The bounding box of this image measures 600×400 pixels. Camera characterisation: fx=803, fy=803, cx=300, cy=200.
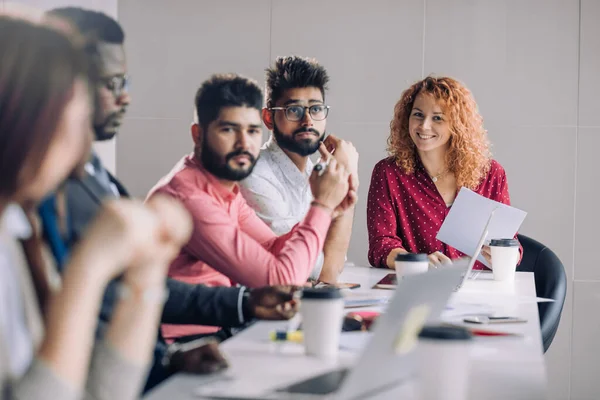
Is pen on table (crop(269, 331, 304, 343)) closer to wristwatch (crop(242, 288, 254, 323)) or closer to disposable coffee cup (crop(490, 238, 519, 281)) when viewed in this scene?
wristwatch (crop(242, 288, 254, 323))

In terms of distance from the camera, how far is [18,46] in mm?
1016

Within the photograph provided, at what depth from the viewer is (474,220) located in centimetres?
292

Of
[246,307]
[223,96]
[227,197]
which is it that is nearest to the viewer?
[246,307]

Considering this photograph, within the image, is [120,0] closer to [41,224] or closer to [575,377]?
[575,377]

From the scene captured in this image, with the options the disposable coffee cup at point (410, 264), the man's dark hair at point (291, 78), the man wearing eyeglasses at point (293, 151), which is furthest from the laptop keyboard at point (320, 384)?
the man's dark hair at point (291, 78)

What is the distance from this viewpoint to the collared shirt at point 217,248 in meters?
2.04

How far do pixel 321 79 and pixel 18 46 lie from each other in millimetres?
1922

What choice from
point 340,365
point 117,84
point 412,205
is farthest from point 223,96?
point 412,205

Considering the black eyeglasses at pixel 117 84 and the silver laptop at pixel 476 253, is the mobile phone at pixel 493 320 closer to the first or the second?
the silver laptop at pixel 476 253

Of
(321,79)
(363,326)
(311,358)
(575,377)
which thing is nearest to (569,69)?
(575,377)

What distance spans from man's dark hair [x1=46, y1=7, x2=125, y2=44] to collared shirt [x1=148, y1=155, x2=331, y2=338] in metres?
0.57

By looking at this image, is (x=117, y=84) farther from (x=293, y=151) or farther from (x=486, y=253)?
(x=486, y=253)

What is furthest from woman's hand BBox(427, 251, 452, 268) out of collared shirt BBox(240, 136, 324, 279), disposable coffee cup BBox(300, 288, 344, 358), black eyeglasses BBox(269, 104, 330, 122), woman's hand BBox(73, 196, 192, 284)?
woman's hand BBox(73, 196, 192, 284)

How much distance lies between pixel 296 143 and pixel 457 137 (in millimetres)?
1032
